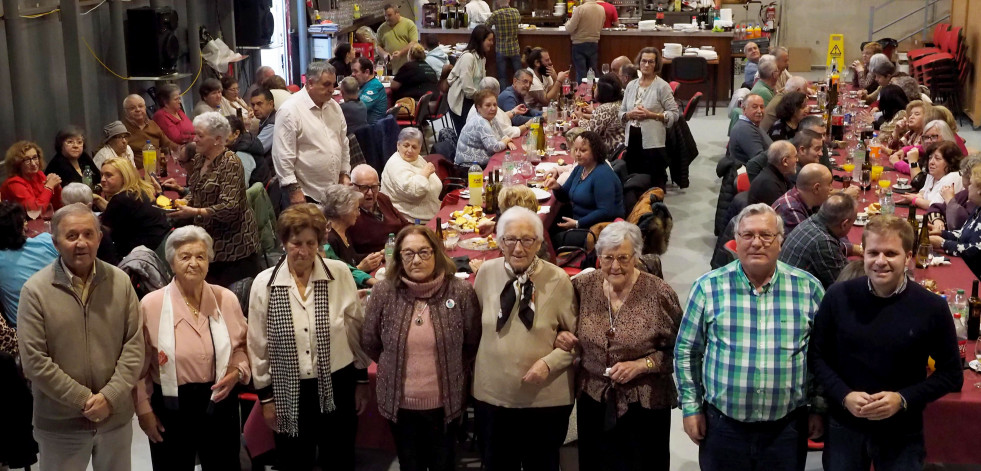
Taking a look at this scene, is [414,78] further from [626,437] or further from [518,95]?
[626,437]

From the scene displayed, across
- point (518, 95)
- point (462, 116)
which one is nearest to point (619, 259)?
point (518, 95)

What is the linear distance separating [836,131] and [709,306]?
6.00 meters

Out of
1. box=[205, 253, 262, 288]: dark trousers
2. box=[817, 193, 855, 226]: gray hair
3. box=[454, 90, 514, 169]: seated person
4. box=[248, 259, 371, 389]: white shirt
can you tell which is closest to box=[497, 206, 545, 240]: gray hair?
box=[248, 259, 371, 389]: white shirt

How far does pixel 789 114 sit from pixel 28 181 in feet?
17.7

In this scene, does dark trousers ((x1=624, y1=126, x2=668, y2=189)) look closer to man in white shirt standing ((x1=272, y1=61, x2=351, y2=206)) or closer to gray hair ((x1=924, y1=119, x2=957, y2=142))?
gray hair ((x1=924, y1=119, x2=957, y2=142))

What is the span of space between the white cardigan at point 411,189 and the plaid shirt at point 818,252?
263 cm

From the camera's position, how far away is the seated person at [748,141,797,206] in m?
6.64

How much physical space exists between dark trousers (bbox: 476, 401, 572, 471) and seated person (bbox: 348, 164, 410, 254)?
76.3 inches

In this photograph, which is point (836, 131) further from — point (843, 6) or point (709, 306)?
point (843, 6)

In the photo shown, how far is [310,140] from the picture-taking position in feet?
22.6

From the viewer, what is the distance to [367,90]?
1041 centimetres

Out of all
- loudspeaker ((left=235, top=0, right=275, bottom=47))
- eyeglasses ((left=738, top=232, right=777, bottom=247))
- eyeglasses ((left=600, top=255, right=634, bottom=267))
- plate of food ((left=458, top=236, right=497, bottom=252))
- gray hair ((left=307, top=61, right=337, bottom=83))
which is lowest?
plate of food ((left=458, top=236, right=497, bottom=252))

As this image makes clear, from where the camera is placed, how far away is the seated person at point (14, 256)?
4975mm

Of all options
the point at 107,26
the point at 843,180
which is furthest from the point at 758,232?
the point at 107,26
